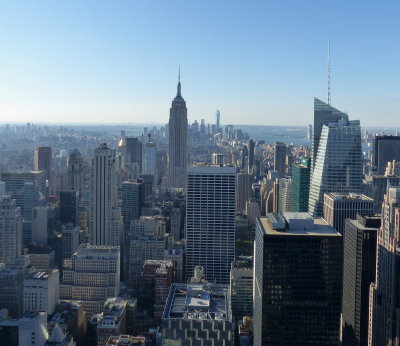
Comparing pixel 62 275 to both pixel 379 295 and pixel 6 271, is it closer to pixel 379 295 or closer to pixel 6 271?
pixel 6 271

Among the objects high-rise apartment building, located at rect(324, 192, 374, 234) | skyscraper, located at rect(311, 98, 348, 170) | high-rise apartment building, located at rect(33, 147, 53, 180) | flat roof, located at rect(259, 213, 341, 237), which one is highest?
skyscraper, located at rect(311, 98, 348, 170)

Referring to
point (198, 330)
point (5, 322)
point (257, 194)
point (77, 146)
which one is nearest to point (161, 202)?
point (257, 194)

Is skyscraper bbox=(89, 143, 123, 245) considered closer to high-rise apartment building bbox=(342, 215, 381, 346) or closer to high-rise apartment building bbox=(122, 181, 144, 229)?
high-rise apartment building bbox=(122, 181, 144, 229)

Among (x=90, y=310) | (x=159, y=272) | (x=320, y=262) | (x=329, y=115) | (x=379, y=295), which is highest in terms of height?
(x=329, y=115)

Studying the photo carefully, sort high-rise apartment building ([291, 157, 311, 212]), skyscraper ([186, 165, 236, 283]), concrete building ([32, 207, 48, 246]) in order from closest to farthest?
skyscraper ([186, 165, 236, 283]) < high-rise apartment building ([291, 157, 311, 212]) < concrete building ([32, 207, 48, 246])

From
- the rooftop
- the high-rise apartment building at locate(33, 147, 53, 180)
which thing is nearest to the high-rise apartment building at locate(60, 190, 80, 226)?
the high-rise apartment building at locate(33, 147, 53, 180)

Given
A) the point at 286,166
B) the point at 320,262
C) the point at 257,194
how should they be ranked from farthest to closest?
the point at 286,166 < the point at 257,194 < the point at 320,262

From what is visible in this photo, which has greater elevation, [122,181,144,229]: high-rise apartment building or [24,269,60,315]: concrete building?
[122,181,144,229]: high-rise apartment building
